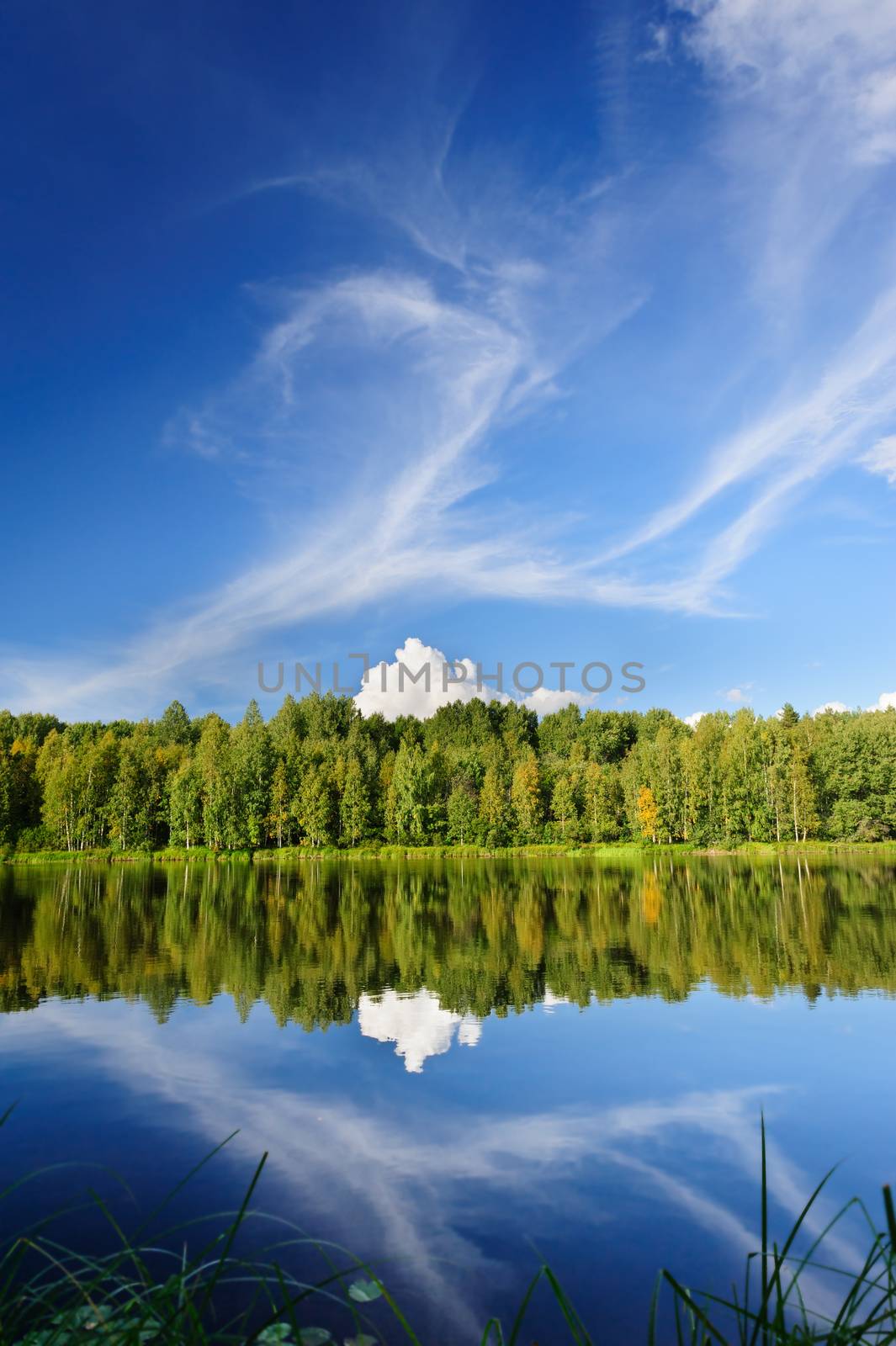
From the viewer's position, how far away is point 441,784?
82.2 metres

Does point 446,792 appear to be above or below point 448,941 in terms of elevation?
above

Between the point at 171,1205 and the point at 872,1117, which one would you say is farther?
the point at 872,1117

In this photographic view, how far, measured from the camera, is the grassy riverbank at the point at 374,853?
67.4m

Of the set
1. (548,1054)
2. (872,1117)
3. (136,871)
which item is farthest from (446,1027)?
(136,871)

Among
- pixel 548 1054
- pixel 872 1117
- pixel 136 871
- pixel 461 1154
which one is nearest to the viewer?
pixel 461 1154

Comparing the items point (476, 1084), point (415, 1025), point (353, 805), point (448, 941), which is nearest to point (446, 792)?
point (353, 805)

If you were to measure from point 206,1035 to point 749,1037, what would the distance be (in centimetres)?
786

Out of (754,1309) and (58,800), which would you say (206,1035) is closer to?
(754,1309)

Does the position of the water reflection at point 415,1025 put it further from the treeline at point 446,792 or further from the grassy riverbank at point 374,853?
the treeline at point 446,792

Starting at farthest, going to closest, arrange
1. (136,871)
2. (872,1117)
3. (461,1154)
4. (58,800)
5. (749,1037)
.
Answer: (58,800), (136,871), (749,1037), (872,1117), (461,1154)

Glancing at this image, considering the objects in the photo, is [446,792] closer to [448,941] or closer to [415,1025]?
[448,941]

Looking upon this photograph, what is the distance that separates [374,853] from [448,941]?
2012 inches

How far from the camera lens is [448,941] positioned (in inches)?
823

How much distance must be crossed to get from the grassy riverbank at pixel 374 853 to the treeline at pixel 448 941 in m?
27.7
